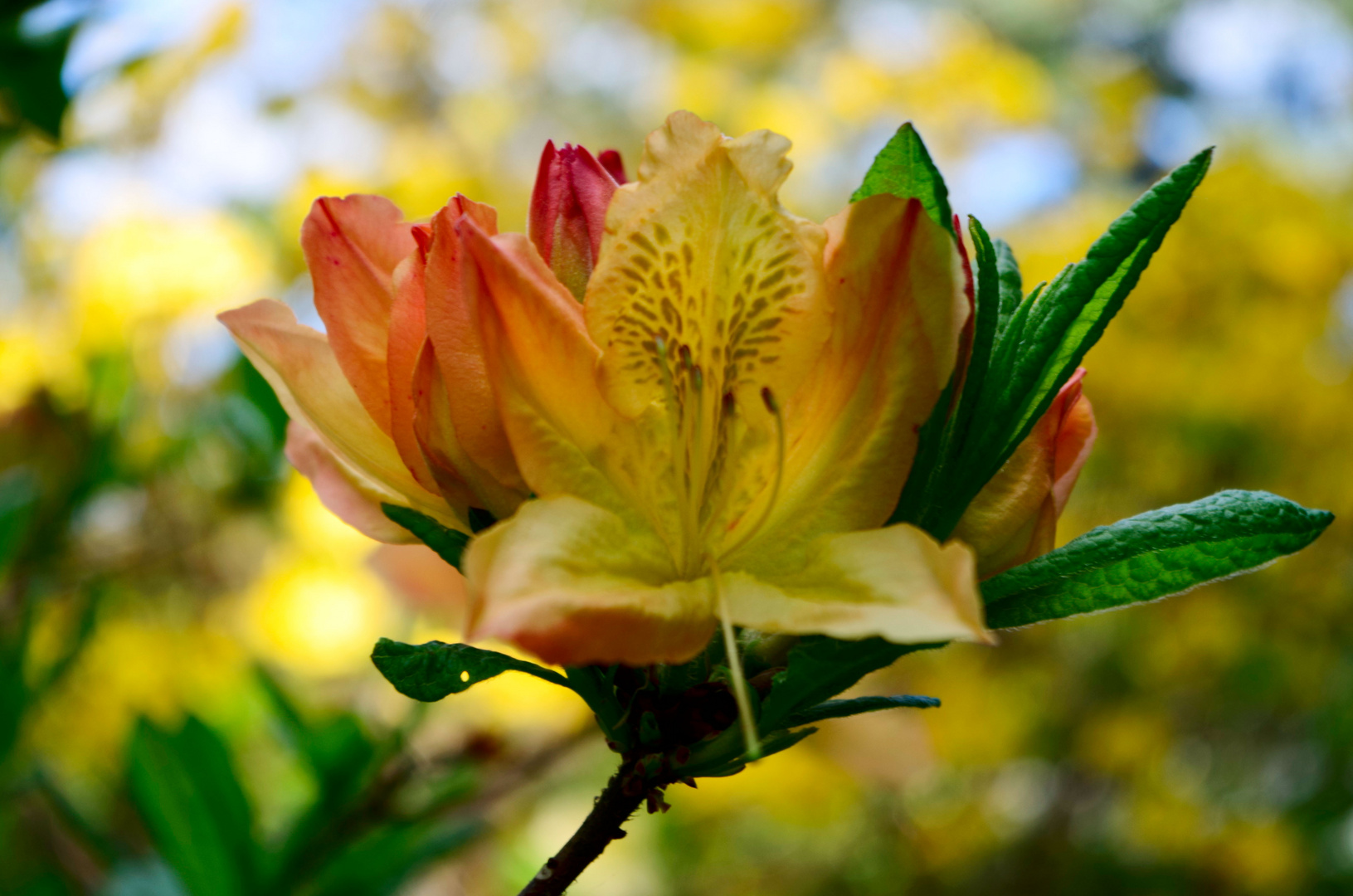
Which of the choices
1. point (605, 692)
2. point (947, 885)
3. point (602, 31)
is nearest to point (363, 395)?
point (605, 692)

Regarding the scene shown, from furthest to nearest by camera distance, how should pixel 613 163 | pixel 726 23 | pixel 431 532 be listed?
pixel 726 23 < pixel 613 163 < pixel 431 532

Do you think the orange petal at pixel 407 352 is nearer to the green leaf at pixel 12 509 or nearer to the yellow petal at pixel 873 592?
the yellow petal at pixel 873 592

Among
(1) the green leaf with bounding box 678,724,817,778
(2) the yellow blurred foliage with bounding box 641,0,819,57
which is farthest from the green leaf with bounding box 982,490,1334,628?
(2) the yellow blurred foliage with bounding box 641,0,819,57

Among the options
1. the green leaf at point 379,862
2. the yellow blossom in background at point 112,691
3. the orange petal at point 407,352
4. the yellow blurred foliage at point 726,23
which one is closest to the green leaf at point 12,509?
the green leaf at point 379,862

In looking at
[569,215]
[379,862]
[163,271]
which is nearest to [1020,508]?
[569,215]

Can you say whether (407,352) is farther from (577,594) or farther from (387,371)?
(577,594)

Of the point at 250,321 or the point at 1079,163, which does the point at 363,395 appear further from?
the point at 1079,163
